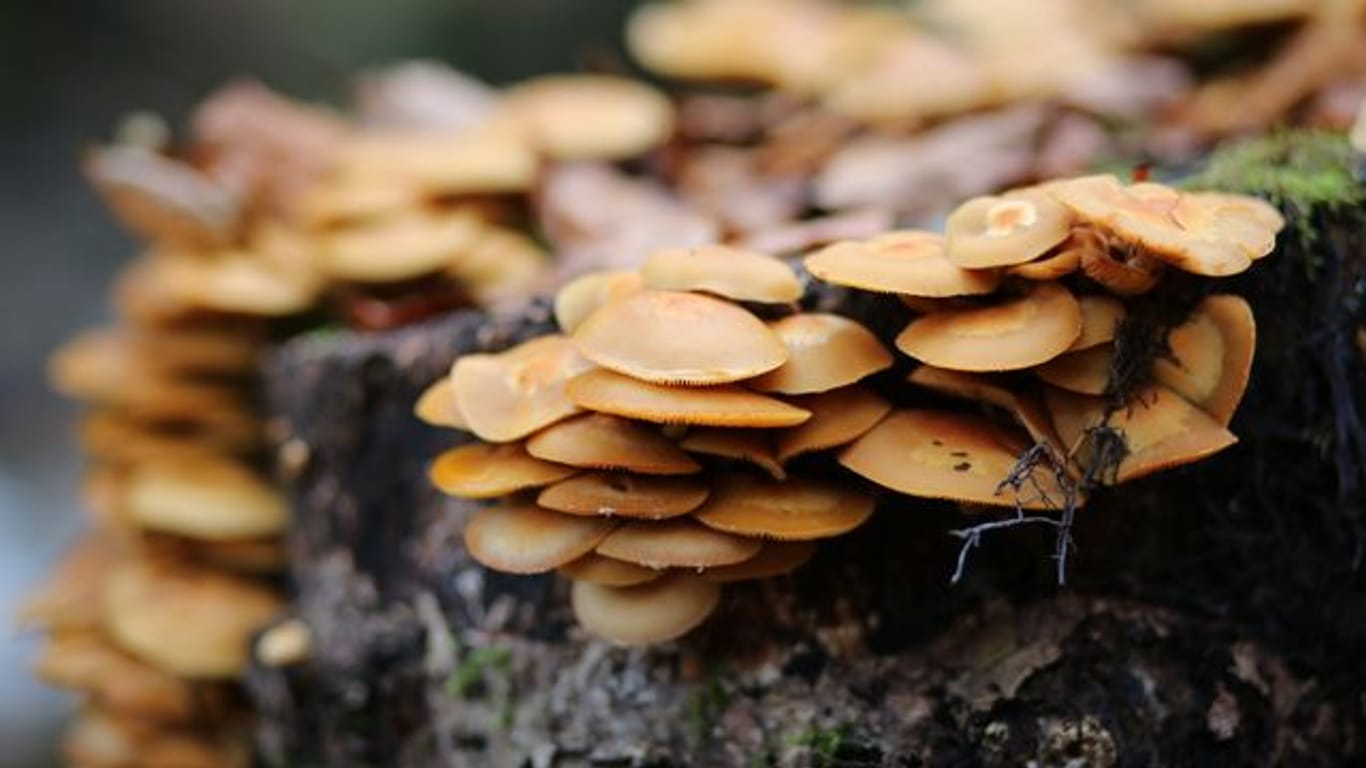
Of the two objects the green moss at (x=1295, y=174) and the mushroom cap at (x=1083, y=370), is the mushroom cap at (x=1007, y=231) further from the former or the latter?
the green moss at (x=1295, y=174)

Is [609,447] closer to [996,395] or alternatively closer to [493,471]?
[493,471]

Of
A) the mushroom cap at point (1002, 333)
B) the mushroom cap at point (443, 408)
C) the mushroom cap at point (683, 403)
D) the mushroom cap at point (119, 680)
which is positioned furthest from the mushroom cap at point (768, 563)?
the mushroom cap at point (119, 680)

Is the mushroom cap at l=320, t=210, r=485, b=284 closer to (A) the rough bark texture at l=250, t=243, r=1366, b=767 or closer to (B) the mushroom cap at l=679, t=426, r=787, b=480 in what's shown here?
(A) the rough bark texture at l=250, t=243, r=1366, b=767

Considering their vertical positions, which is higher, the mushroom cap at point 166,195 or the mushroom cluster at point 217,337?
the mushroom cap at point 166,195

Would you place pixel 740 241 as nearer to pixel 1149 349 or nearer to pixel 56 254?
pixel 1149 349

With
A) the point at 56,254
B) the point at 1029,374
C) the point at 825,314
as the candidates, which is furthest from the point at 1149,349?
the point at 56,254
